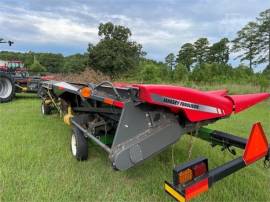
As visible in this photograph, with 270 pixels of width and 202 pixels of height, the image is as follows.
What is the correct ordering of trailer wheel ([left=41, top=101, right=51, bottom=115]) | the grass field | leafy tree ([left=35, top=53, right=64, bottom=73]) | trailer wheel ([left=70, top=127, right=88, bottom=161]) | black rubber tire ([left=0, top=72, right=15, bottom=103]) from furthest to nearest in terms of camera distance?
leafy tree ([left=35, top=53, right=64, bottom=73])
black rubber tire ([left=0, top=72, right=15, bottom=103])
trailer wheel ([left=41, top=101, right=51, bottom=115])
trailer wheel ([left=70, top=127, right=88, bottom=161])
the grass field

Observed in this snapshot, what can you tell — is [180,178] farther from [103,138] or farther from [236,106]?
[103,138]

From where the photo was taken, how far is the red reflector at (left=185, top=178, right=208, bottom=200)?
6.05 feet

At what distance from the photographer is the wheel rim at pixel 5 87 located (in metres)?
8.95

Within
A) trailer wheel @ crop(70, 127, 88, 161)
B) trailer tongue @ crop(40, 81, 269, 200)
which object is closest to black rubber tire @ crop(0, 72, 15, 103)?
trailer wheel @ crop(70, 127, 88, 161)

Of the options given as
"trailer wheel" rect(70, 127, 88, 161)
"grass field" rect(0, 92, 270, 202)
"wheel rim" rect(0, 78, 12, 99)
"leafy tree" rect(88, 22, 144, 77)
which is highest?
"leafy tree" rect(88, 22, 144, 77)

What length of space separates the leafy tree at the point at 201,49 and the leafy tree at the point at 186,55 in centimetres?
75

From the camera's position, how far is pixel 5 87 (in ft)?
29.9

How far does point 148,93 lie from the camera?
2.11m

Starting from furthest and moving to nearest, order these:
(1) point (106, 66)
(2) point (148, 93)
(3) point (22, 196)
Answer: (1) point (106, 66)
(3) point (22, 196)
(2) point (148, 93)

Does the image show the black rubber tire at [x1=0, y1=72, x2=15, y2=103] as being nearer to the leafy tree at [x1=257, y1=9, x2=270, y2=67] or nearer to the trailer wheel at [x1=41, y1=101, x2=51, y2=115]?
the trailer wheel at [x1=41, y1=101, x2=51, y2=115]

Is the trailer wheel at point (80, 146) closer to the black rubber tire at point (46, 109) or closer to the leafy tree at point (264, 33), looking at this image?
the black rubber tire at point (46, 109)

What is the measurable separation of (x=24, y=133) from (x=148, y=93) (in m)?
3.34

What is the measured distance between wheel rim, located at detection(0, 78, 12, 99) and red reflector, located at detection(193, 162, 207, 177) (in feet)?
27.0

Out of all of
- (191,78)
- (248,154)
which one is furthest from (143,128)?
(191,78)
